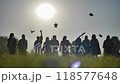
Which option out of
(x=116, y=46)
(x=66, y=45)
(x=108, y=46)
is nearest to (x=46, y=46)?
(x=66, y=45)

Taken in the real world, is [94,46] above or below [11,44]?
below

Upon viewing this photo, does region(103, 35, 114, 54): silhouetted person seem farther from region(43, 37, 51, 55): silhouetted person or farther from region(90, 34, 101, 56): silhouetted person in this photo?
region(43, 37, 51, 55): silhouetted person

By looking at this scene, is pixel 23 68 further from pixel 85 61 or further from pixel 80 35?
pixel 80 35

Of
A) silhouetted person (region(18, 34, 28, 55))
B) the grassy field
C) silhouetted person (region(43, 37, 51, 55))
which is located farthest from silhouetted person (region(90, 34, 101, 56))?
the grassy field

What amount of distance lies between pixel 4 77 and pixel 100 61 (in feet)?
11.5

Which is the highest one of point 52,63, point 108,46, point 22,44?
point 22,44

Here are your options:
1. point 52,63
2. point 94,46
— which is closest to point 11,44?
point 94,46

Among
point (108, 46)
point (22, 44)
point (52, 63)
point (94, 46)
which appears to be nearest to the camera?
point (52, 63)

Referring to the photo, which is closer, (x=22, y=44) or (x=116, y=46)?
(x=22, y=44)

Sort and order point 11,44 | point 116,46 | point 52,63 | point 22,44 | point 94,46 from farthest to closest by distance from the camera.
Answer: point 116,46 < point 11,44 < point 22,44 < point 94,46 < point 52,63

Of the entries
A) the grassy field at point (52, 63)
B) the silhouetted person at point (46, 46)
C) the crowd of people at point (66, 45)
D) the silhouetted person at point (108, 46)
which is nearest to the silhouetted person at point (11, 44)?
the crowd of people at point (66, 45)

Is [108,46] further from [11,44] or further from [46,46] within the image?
[11,44]

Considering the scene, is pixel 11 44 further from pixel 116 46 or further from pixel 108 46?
pixel 116 46

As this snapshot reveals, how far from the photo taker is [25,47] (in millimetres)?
19391
